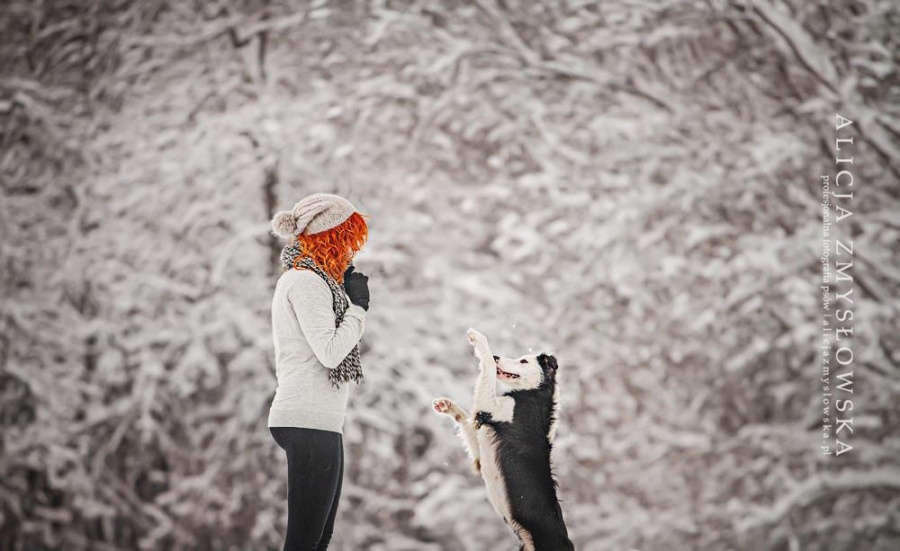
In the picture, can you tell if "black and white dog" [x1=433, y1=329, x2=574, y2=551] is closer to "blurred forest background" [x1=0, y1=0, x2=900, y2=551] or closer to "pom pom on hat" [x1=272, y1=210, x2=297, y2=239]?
"pom pom on hat" [x1=272, y1=210, x2=297, y2=239]

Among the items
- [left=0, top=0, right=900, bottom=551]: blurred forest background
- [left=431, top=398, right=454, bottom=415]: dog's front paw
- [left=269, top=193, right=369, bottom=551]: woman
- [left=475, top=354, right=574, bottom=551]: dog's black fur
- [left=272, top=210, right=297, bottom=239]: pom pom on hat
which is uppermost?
[left=272, top=210, right=297, bottom=239]: pom pom on hat

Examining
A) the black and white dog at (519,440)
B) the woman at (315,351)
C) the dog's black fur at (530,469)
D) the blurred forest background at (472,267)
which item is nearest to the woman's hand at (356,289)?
the woman at (315,351)

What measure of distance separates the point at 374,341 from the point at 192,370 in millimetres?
763

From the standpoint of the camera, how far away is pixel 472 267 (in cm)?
310

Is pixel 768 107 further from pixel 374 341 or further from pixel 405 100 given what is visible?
pixel 374 341

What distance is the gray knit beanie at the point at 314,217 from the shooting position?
1504 millimetres

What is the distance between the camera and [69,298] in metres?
3.22

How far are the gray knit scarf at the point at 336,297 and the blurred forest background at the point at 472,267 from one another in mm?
1567

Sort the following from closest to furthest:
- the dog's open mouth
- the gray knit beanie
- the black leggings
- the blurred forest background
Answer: the black leggings
the gray knit beanie
the dog's open mouth
the blurred forest background

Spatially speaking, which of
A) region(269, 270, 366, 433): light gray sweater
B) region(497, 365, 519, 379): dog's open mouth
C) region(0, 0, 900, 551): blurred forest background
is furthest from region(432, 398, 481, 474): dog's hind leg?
region(0, 0, 900, 551): blurred forest background

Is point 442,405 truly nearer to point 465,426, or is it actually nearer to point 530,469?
point 465,426

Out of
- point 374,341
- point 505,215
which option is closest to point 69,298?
point 374,341

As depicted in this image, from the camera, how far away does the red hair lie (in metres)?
1.52

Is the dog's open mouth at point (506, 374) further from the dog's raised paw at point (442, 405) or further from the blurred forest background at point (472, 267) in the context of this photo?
the blurred forest background at point (472, 267)
